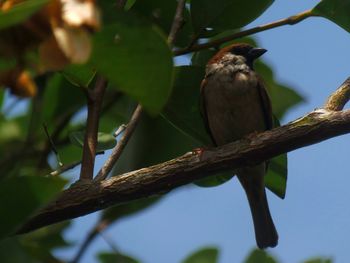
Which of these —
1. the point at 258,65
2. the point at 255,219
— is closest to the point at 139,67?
the point at 258,65

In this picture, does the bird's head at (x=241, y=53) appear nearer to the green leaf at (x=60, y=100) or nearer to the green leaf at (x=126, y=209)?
the green leaf at (x=60, y=100)

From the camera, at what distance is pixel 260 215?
186 inches

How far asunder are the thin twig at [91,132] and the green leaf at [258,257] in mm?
844

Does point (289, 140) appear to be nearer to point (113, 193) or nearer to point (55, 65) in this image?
point (113, 193)

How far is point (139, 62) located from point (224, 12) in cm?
142

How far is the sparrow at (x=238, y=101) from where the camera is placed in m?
4.22

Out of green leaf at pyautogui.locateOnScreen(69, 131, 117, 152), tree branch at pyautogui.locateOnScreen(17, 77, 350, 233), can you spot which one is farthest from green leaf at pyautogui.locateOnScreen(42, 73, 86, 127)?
tree branch at pyautogui.locateOnScreen(17, 77, 350, 233)

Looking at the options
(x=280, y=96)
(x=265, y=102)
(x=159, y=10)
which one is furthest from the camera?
(x=265, y=102)

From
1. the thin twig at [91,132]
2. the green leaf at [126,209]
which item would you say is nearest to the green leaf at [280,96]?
the green leaf at [126,209]

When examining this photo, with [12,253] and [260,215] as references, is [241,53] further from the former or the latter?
[12,253]

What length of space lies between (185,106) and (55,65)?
5.80 ft

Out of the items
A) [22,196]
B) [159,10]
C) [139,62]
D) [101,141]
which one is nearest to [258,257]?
[101,141]

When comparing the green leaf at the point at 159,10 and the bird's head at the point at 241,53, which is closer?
the green leaf at the point at 159,10

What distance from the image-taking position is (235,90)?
435cm
